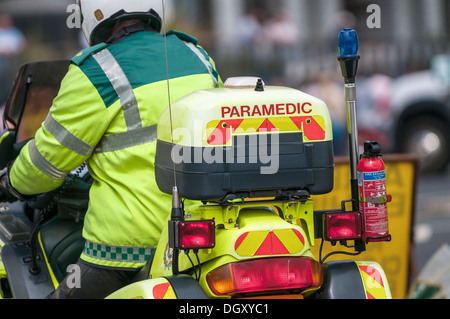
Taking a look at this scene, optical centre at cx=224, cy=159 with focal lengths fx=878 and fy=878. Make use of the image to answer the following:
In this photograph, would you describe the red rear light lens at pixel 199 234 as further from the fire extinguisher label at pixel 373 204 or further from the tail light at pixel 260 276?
the fire extinguisher label at pixel 373 204

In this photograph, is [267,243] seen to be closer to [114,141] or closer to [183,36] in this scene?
[114,141]

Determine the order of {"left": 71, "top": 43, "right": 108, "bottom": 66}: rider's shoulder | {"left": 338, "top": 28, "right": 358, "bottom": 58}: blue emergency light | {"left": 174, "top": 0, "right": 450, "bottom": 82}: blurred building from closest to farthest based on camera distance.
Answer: {"left": 338, "top": 28, "right": 358, "bottom": 58}: blue emergency light, {"left": 71, "top": 43, "right": 108, "bottom": 66}: rider's shoulder, {"left": 174, "top": 0, "right": 450, "bottom": 82}: blurred building

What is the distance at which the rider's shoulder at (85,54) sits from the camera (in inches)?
141

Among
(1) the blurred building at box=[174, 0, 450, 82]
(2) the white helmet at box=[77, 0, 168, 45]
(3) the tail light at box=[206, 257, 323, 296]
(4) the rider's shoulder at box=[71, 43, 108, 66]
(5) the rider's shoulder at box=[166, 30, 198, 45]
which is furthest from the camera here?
(1) the blurred building at box=[174, 0, 450, 82]

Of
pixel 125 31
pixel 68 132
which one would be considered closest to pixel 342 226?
pixel 68 132

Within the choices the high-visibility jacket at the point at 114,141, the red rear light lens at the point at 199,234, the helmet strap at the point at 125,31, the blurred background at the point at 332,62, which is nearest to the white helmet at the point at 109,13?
the helmet strap at the point at 125,31

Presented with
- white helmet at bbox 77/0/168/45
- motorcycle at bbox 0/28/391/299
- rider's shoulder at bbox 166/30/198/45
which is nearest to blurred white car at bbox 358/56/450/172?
rider's shoulder at bbox 166/30/198/45

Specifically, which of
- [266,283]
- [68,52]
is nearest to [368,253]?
[266,283]

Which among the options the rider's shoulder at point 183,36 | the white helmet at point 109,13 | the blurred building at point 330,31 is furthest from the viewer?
the blurred building at point 330,31

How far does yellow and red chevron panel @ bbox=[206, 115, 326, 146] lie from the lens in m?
3.08

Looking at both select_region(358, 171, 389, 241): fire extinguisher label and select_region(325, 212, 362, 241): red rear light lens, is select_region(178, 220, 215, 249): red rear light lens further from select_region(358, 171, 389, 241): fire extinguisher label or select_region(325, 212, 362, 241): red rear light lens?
select_region(358, 171, 389, 241): fire extinguisher label

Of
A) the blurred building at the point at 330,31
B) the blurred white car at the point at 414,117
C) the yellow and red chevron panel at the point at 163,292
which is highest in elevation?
the yellow and red chevron panel at the point at 163,292

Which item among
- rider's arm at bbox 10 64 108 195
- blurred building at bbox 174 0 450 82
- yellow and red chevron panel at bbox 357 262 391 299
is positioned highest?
rider's arm at bbox 10 64 108 195

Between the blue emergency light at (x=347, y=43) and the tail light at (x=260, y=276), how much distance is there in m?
0.89
